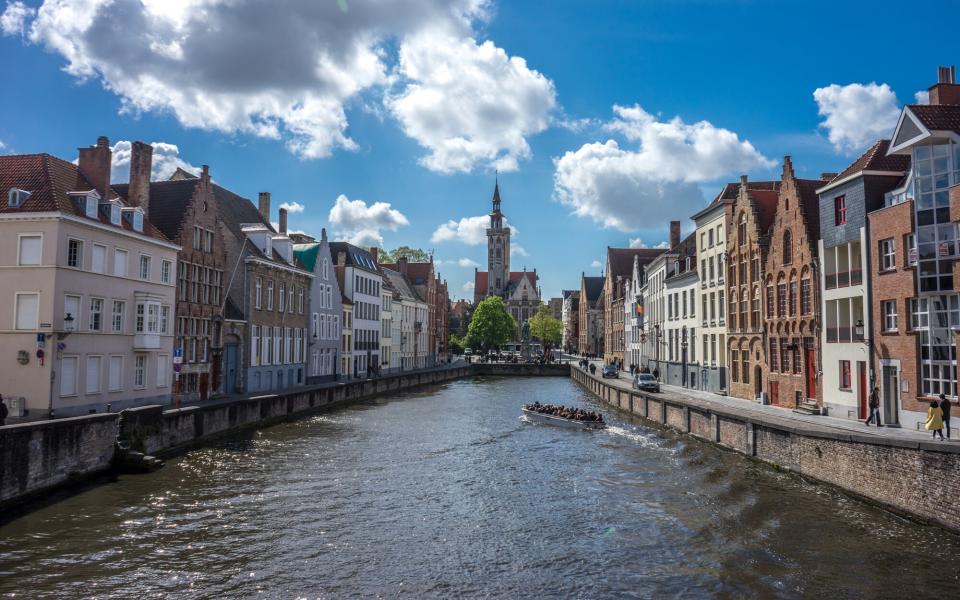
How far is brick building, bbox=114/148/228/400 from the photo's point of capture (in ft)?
125

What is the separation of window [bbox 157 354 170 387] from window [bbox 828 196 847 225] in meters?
34.1

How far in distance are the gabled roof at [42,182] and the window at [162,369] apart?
7.45 meters

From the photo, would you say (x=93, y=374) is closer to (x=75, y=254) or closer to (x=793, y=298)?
(x=75, y=254)

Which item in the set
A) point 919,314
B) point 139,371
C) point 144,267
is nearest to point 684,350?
point 919,314

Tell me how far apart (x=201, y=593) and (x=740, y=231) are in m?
37.7

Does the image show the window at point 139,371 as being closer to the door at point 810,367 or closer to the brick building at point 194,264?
the brick building at point 194,264

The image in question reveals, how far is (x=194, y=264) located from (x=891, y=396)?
119ft

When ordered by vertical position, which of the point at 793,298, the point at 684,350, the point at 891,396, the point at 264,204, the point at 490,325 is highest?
the point at 264,204

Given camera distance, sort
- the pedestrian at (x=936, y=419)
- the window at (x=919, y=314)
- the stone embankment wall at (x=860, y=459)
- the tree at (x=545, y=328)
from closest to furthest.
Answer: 1. the stone embankment wall at (x=860, y=459)
2. the pedestrian at (x=936, y=419)
3. the window at (x=919, y=314)
4. the tree at (x=545, y=328)

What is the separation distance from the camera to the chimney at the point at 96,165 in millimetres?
33875

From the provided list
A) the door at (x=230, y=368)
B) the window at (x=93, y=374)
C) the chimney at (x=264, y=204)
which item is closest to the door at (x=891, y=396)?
the window at (x=93, y=374)

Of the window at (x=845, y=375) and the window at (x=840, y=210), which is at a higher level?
the window at (x=840, y=210)

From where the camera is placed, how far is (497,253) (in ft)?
569

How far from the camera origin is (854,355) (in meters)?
28.9
